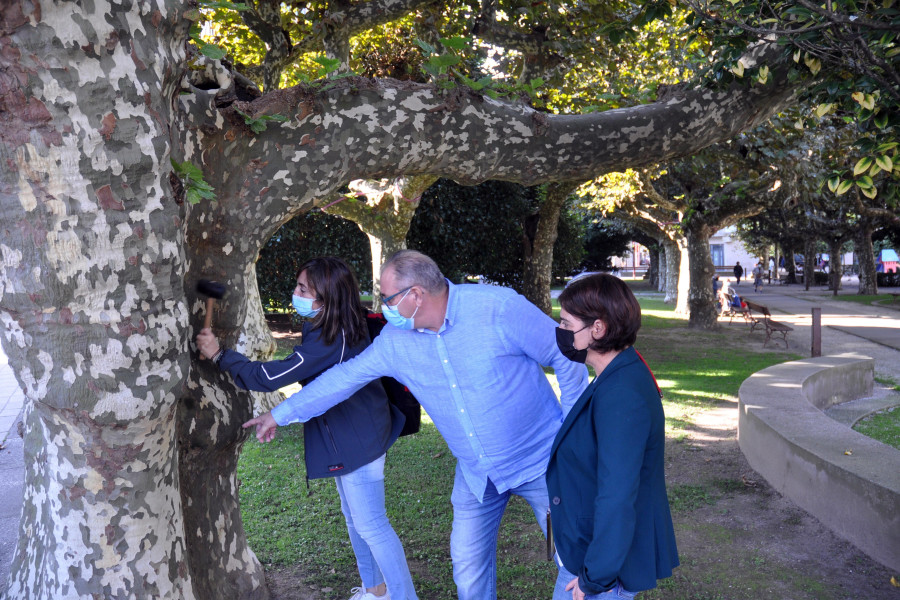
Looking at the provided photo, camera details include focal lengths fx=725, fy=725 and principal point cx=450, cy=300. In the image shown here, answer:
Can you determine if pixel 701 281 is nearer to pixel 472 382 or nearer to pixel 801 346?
pixel 801 346

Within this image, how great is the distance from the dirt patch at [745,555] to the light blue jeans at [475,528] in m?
0.94

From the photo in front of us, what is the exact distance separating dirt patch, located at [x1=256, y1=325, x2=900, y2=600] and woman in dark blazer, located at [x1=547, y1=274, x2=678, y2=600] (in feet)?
5.97

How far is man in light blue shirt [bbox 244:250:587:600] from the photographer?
3.06 metres

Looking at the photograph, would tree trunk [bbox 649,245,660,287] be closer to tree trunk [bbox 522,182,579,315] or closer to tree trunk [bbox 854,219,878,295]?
tree trunk [bbox 854,219,878,295]

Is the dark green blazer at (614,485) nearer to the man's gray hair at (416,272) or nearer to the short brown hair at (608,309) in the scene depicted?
the short brown hair at (608,309)

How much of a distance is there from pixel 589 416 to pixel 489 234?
13413mm

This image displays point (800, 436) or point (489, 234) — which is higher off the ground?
point (489, 234)

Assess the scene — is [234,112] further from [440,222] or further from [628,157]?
[440,222]

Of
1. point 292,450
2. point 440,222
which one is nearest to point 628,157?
point 292,450

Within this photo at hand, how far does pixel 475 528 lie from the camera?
315 cm

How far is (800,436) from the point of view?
5.44 m

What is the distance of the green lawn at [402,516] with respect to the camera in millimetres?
4219

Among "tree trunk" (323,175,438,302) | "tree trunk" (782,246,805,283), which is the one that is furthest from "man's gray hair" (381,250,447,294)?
"tree trunk" (782,246,805,283)

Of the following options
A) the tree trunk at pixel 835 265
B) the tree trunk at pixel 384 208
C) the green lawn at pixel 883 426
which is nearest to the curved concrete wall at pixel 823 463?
the green lawn at pixel 883 426
